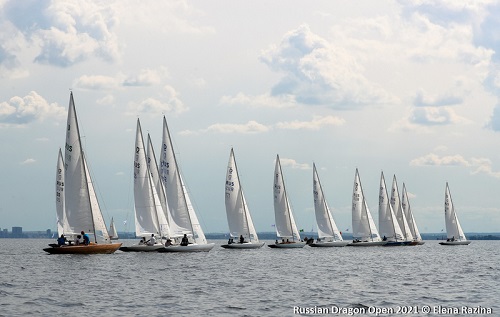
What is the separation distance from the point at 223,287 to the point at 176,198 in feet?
111

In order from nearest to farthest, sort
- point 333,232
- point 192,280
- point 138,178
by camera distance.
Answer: point 192,280
point 138,178
point 333,232

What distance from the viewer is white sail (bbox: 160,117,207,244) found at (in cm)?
7812

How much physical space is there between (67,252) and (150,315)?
32800 mm

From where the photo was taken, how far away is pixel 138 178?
78000 mm

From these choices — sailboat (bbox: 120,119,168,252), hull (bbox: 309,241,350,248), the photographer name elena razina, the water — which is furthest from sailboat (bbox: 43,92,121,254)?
hull (bbox: 309,241,350,248)

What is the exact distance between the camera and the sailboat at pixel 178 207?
7800 cm

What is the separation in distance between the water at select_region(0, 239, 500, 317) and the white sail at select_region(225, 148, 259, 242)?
25457 mm

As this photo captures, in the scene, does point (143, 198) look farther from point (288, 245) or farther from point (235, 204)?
point (288, 245)

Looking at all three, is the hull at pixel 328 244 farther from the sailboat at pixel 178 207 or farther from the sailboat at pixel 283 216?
the sailboat at pixel 178 207

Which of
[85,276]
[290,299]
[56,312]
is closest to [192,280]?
[85,276]

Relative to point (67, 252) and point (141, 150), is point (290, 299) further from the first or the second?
point (141, 150)

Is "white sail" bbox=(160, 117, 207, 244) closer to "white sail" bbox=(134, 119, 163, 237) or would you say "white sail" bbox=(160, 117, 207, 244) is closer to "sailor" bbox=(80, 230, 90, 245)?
"white sail" bbox=(134, 119, 163, 237)

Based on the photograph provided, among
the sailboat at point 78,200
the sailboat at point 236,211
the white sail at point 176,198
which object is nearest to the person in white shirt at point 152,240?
the white sail at point 176,198

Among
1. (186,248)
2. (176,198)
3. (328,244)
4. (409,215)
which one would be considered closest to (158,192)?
(176,198)
